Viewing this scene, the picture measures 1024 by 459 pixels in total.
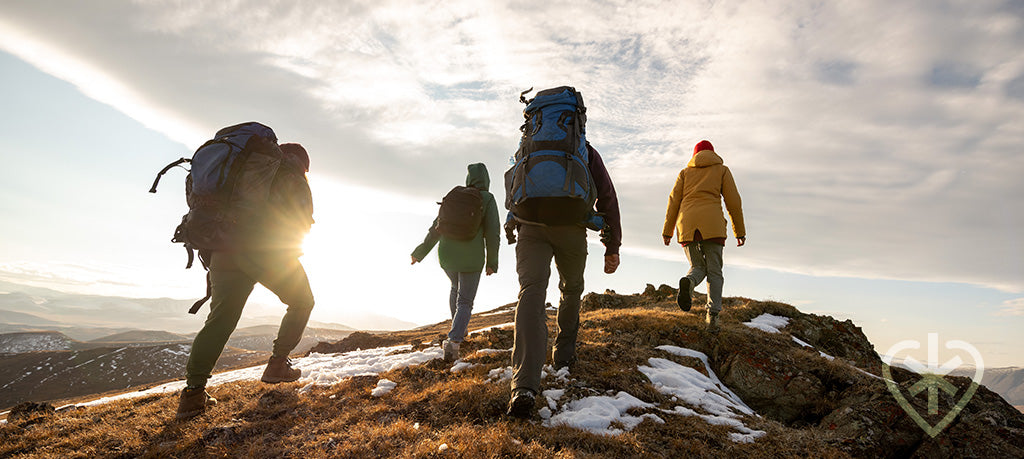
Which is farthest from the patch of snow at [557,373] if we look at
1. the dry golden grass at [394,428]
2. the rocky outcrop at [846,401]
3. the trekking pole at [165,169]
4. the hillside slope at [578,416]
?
the trekking pole at [165,169]

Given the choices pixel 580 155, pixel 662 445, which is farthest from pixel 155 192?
pixel 662 445

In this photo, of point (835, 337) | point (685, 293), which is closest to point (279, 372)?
point (685, 293)

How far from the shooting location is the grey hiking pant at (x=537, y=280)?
4121 millimetres

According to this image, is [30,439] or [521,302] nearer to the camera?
[521,302]

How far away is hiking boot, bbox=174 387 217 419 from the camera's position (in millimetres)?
5008

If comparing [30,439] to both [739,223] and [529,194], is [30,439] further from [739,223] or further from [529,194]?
[739,223]

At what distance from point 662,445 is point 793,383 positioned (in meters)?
4.69

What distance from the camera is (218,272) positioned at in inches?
193

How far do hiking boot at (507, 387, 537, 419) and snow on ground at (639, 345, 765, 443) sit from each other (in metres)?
1.82

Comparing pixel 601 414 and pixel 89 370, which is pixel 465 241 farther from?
pixel 89 370

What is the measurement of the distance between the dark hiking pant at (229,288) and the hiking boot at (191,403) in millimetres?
124

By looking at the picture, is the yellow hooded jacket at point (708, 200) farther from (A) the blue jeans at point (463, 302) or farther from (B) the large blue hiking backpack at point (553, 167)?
(B) the large blue hiking backpack at point (553, 167)

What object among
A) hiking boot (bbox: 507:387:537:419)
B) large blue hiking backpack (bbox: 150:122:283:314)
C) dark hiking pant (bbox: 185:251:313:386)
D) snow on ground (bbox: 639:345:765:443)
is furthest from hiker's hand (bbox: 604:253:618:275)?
large blue hiking backpack (bbox: 150:122:283:314)

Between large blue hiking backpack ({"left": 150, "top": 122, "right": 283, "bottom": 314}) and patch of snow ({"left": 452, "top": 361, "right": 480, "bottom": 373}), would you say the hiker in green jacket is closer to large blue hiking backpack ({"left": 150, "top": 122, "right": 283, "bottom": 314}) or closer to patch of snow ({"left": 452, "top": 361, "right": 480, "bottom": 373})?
large blue hiking backpack ({"left": 150, "top": 122, "right": 283, "bottom": 314})
